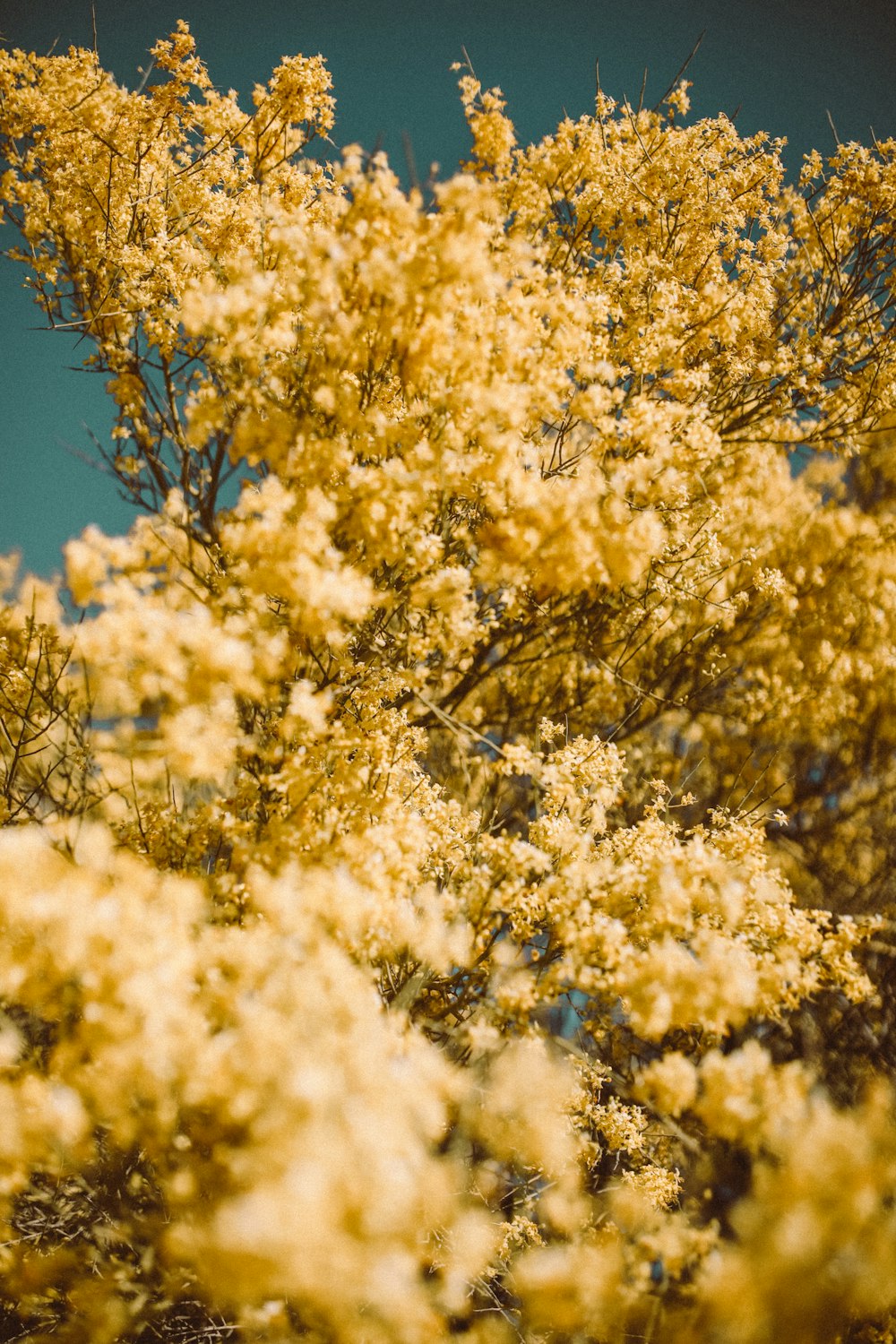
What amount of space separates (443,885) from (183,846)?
229 cm

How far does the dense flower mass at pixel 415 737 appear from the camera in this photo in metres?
2.46

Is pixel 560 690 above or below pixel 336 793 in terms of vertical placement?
above

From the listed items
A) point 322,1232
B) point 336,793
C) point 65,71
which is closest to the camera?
point 322,1232

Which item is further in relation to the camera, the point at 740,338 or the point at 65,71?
the point at 740,338

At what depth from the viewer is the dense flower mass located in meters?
2.46

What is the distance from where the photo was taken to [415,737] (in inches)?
192

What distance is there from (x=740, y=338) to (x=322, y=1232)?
899 centimetres

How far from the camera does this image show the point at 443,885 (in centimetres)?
507

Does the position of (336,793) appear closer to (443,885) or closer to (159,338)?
(443,885)

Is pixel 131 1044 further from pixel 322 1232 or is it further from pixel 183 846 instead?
pixel 183 846

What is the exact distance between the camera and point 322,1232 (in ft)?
6.22

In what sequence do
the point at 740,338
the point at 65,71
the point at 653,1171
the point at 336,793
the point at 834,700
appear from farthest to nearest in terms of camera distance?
the point at 834,700
the point at 740,338
the point at 65,71
the point at 653,1171
the point at 336,793

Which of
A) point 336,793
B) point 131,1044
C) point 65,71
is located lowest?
point 131,1044

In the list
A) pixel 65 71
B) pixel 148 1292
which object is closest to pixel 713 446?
pixel 148 1292
